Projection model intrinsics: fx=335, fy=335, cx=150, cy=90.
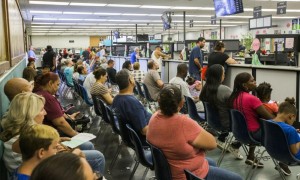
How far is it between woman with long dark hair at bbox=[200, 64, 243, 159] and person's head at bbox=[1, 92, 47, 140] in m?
2.37

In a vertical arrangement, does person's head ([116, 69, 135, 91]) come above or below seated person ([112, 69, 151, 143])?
above

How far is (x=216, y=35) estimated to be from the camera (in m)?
25.6

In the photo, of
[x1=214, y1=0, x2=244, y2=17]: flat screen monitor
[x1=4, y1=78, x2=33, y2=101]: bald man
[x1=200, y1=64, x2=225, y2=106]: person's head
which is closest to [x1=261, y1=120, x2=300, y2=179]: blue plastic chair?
[x1=200, y1=64, x2=225, y2=106]: person's head

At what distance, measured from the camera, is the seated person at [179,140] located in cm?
228

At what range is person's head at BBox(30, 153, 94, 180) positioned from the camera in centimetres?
96

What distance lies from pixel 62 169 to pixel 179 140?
1.40 meters

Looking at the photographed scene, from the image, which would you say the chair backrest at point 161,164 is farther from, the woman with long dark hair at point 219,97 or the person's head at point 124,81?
the woman with long dark hair at point 219,97

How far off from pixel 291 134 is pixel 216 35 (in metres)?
23.6

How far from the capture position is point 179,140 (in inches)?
89.9

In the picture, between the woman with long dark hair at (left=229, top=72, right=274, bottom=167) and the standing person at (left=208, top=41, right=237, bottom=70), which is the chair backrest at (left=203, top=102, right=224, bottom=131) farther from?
the standing person at (left=208, top=41, right=237, bottom=70)

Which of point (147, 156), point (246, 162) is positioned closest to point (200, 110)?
point (246, 162)

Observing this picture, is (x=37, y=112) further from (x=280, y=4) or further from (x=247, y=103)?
(x=280, y=4)

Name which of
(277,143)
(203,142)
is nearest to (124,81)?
(203,142)

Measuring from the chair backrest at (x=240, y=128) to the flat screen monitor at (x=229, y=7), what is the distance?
16.5 ft
